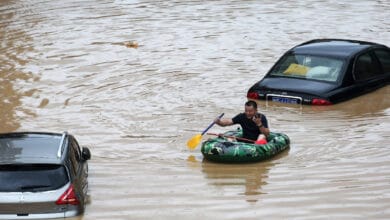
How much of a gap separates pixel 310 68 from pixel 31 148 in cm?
1070

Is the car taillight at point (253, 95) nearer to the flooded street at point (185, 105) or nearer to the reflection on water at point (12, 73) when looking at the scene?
the flooded street at point (185, 105)

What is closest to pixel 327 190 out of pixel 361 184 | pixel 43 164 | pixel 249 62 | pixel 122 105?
pixel 361 184

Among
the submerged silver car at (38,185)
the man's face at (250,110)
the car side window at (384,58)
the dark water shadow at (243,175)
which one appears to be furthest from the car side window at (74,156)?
the car side window at (384,58)

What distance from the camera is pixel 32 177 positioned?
13.5 m

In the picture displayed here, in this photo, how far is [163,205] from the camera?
15.3 metres

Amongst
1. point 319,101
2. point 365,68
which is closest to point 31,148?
point 319,101

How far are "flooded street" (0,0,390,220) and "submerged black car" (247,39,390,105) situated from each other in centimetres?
28

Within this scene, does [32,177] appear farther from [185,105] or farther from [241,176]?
[185,105]

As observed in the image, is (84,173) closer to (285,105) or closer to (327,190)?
(327,190)

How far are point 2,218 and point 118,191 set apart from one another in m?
3.08

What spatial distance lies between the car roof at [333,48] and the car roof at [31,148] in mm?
10263

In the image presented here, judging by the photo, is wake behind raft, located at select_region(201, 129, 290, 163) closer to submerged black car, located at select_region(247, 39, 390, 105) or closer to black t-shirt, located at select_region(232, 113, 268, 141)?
black t-shirt, located at select_region(232, 113, 268, 141)

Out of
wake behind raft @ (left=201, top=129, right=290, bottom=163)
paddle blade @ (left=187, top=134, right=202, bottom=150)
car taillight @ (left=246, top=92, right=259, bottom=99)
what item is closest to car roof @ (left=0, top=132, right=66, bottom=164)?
wake behind raft @ (left=201, top=129, right=290, bottom=163)

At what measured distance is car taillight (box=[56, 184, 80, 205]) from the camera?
13.5m
